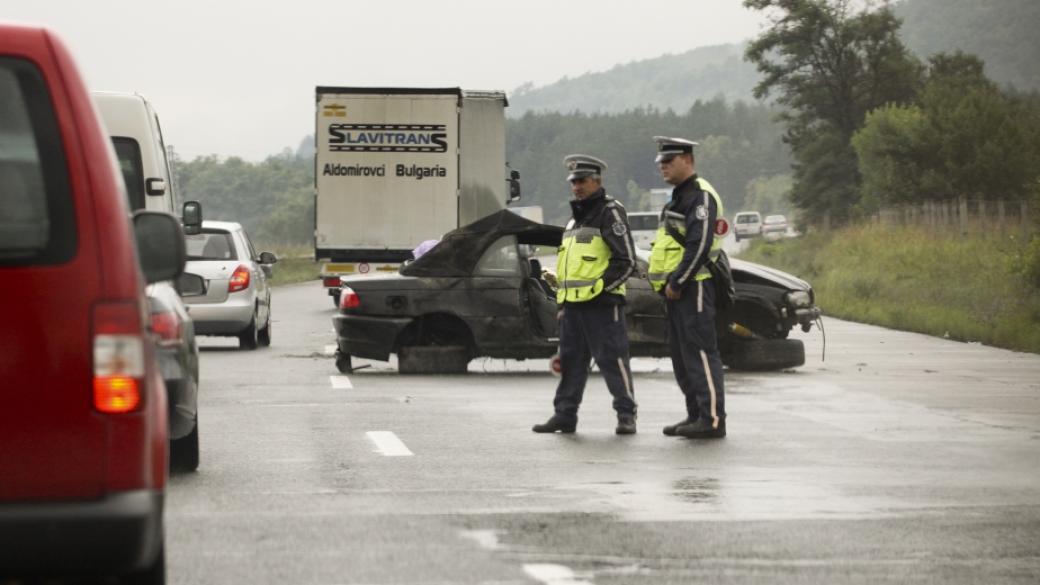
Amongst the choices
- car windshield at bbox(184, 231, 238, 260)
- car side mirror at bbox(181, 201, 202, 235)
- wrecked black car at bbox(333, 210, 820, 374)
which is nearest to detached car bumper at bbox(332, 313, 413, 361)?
wrecked black car at bbox(333, 210, 820, 374)

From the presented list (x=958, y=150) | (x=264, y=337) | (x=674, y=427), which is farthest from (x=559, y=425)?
(x=958, y=150)

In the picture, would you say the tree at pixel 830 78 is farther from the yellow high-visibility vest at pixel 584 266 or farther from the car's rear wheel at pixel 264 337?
the yellow high-visibility vest at pixel 584 266

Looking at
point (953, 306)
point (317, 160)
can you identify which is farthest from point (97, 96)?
point (953, 306)

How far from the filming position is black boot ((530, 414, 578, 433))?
41.3 ft

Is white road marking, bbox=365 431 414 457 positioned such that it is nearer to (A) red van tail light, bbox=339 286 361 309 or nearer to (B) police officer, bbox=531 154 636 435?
(B) police officer, bbox=531 154 636 435

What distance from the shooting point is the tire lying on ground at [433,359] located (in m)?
17.8

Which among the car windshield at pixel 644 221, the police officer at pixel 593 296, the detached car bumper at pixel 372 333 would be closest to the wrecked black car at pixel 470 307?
the detached car bumper at pixel 372 333

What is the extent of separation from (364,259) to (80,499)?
25239mm

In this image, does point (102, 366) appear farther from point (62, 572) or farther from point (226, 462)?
point (226, 462)

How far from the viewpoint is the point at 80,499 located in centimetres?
498

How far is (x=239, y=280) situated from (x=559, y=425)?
968 cm

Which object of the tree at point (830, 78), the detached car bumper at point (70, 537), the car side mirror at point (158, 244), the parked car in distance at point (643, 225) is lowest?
the parked car in distance at point (643, 225)

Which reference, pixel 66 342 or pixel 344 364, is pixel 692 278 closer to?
pixel 344 364

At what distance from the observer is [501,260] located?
58.5 feet
